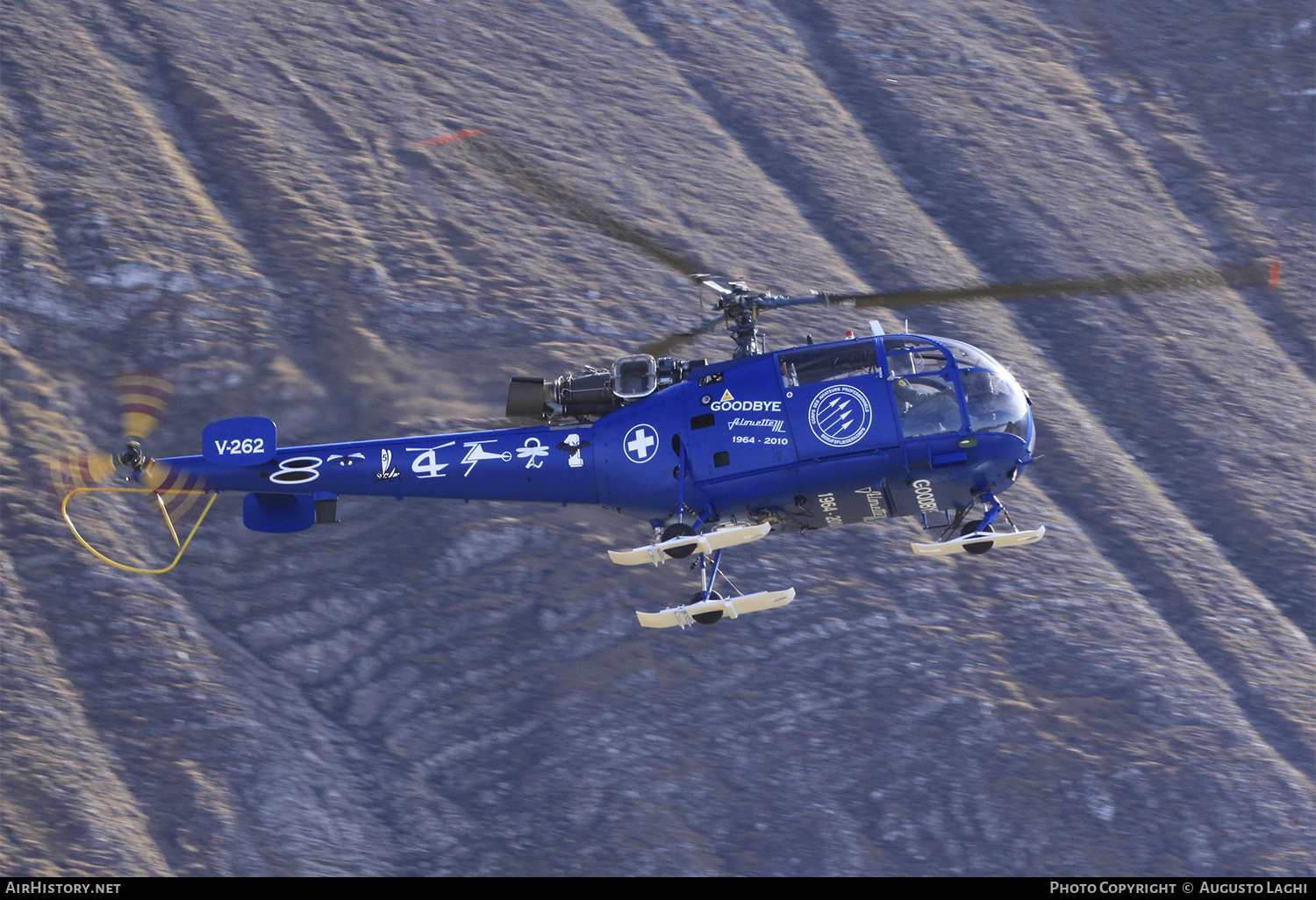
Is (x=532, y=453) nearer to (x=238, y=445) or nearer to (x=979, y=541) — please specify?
(x=238, y=445)

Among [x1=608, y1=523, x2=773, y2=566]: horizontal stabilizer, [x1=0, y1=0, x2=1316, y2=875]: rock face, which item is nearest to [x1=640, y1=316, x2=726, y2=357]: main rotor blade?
[x1=608, y1=523, x2=773, y2=566]: horizontal stabilizer

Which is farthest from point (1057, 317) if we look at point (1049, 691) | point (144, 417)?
→ point (144, 417)

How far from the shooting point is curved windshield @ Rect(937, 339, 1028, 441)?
1978 centimetres

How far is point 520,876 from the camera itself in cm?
2766

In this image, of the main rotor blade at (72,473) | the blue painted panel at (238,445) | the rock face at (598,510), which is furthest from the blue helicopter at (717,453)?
the main rotor blade at (72,473)

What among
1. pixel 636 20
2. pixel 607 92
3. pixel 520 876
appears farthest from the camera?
pixel 636 20

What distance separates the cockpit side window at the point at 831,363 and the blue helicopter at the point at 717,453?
25 mm

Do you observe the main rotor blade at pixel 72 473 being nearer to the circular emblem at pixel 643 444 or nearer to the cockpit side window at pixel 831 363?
the circular emblem at pixel 643 444

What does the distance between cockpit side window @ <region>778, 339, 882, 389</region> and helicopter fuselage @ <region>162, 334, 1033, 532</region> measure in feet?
0.06

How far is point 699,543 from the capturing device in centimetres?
1934

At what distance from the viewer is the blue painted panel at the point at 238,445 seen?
2053 cm

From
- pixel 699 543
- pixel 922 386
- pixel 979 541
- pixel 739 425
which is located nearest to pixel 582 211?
pixel 739 425

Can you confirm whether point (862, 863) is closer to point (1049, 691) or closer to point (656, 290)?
point (1049, 691)

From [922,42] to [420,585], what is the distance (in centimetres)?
3103
